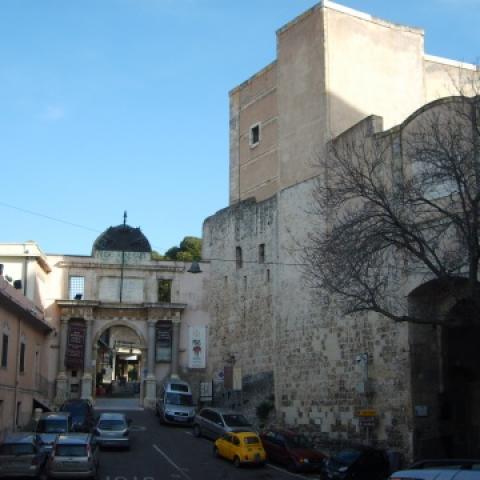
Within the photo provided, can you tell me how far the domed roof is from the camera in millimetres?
51500

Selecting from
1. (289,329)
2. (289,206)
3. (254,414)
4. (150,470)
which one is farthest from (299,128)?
(150,470)

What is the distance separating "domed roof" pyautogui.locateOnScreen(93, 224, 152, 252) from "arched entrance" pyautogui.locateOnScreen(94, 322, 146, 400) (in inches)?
467

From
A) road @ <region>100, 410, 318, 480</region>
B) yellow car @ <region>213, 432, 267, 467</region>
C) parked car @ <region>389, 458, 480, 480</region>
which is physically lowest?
road @ <region>100, 410, 318, 480</region>

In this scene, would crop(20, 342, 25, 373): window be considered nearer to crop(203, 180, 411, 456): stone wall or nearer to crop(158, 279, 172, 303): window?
crop(203, 180, 411, 456): stone wall

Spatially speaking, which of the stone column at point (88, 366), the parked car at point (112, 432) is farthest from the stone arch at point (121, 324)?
the parked car at point (112, 432)

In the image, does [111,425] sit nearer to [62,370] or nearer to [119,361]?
[62,370]

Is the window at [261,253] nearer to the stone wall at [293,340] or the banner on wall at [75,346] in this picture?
the stone wall at [293,340]

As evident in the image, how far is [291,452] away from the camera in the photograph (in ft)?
90.9

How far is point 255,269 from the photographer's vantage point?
41.9m

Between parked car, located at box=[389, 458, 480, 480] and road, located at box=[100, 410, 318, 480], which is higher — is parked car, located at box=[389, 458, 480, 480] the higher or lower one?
the higher one

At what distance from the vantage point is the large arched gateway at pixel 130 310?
48438mm

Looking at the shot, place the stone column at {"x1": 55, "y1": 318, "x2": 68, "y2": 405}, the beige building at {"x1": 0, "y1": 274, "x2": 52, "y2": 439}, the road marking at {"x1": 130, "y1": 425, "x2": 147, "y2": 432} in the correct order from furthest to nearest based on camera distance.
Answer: the stone column at {"x1": 55, "y1": 318, "x2": 68, "y2": 405} → the road marking at {"x1": 130, "y1": 425, "x2": 147, "y2": 432} → the beige building at {"x1": 0, "y1": 274, "x2": 52, "y2": 439}

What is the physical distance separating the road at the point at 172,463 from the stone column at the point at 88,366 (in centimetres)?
1340

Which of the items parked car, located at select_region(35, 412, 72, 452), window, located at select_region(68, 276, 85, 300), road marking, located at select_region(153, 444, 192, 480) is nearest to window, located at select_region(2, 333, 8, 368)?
parked car, located at select_region(35, 412, 72, 452)
